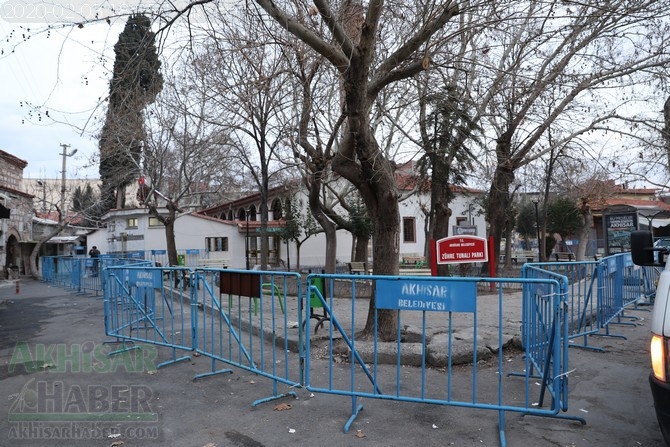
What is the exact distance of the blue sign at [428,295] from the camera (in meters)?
4.50

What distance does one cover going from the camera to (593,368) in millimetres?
6859

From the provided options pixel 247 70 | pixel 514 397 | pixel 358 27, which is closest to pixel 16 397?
pixel 514 397

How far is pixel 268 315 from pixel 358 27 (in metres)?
6.34

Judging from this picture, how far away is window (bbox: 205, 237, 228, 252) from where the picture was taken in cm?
3319

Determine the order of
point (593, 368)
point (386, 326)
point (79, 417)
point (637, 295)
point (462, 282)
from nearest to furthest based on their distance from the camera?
point (462, 282)
point (79, 417)
point (593, 368)
point (386, 326)
point (637, 295)

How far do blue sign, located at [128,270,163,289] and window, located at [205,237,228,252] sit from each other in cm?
2548

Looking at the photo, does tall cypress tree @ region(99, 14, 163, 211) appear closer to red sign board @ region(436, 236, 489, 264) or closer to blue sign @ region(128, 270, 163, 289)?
blue sign @ region(128, 270, 163, 289)

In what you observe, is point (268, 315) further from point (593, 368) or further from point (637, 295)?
point (637, 295)

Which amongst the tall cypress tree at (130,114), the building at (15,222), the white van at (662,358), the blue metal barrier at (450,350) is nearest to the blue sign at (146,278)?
the blue metal barrier at (450,350)

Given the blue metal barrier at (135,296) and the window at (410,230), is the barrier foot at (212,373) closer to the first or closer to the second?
the blue metal barrier at (135,296)

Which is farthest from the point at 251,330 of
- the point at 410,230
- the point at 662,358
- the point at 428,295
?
the point at 410,230

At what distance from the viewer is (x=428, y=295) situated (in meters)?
4.64

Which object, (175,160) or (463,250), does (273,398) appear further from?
(175,160)

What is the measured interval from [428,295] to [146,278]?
15.9ft
